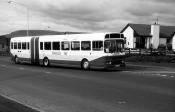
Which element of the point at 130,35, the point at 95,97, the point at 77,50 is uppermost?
the point at 130,35

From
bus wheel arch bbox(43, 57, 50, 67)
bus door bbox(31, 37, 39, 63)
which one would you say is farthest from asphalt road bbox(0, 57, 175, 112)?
bus door bbox(31, 37, 39, 63)

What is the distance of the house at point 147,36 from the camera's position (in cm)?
6206

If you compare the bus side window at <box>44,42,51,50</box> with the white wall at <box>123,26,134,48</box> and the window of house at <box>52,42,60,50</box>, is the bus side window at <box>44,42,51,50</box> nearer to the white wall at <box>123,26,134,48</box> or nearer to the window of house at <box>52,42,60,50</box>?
the window of house at <box>52,42,60,50</box>

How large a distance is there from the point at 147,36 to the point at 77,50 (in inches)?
1576

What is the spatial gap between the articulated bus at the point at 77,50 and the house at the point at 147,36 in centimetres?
3485

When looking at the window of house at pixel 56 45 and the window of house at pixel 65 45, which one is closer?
the window of house at pixel 65 45

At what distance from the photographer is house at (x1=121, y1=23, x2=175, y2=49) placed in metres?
62.1

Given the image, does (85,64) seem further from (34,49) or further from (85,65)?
(34,49)

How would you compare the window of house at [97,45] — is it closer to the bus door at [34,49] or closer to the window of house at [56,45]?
the window of house at [56,45]

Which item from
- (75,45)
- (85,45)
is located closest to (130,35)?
(75,45)

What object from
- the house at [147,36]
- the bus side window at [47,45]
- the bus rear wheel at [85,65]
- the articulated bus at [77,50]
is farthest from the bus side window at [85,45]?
the house at [147,36]

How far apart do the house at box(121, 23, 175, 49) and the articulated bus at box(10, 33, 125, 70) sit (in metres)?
34.9

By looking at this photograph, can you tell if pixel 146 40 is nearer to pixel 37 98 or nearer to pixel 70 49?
pixel 70 49

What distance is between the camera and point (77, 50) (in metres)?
25.0
